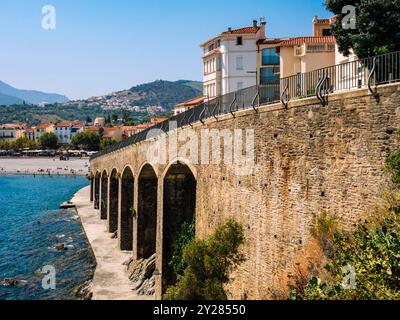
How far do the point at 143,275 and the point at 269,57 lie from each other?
74.1 feet

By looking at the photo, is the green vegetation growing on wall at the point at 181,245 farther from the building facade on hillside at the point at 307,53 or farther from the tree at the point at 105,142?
the tree at the point at 105,142

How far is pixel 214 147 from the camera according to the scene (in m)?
19.3

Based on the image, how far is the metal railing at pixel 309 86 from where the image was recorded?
1137cm

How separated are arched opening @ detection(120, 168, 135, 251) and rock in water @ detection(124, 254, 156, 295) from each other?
18.1 feet

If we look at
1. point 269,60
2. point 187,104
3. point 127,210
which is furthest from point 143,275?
point 187,104

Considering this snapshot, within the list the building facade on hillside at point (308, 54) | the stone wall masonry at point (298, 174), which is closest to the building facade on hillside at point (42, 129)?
the building facade on hillside at point (308, 54)

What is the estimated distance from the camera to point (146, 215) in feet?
109

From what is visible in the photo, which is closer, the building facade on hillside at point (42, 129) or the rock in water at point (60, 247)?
the rock in water at point (60, 247)

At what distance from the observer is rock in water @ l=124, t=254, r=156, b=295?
1075 inches

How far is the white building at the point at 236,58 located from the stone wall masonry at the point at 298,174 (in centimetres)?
2586

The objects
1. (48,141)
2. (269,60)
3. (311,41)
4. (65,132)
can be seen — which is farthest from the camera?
(65,132)

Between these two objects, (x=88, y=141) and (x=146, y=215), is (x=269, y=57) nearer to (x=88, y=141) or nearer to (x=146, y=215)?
(x=146, y=215)

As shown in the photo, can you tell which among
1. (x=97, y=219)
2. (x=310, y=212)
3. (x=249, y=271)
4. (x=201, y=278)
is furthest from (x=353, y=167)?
(x=97, y=219)
